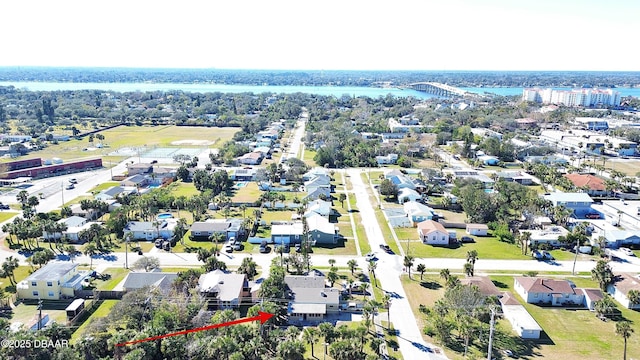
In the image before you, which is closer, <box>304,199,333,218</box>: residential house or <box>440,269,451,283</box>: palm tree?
<box>440,269,451,283</box>: palm tree

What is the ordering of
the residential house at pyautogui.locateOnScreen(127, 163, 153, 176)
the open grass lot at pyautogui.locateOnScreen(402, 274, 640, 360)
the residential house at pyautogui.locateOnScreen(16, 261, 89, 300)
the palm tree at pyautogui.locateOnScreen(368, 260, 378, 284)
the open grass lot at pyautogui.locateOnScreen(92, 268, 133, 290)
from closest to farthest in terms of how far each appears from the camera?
the open grass lot at pyautogui.locateOnScreen(402, 274, 640, 360)
the residential house at pyautogui.locateOnScreen(16, 261, 89, 300)
the open grass lot at pyautogui.locateOnScreen(92, 268, 133, 290)
the palm tree at pyautogui.locateOnScreen(368, 260, 378, 284)
the residential house at pyautogui.locateOnScreen(127, 163, 153, 176)

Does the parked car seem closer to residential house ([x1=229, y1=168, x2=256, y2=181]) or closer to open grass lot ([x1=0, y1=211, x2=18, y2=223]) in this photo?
residential house ([x1=229, y1=168, x2=256, y2=181])

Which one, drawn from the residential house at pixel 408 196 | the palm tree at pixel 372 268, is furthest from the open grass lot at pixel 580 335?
the residential house at pixel 408 196

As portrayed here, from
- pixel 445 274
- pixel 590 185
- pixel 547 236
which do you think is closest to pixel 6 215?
pixel 445 274

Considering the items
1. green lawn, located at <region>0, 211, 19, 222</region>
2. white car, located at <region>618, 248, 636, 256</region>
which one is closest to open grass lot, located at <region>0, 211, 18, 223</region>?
green lawn, located at <region>0, 211, 19, 222</region>

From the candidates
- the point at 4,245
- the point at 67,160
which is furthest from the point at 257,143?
the point at 4,245

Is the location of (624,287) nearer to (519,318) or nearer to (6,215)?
(519,318)

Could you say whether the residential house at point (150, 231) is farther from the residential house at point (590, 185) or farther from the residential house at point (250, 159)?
the residential house at point (590, 185)
